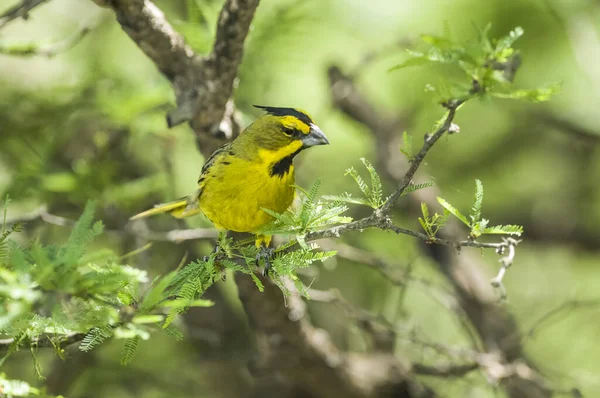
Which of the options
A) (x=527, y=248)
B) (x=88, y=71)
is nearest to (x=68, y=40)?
(x=88, y=71)

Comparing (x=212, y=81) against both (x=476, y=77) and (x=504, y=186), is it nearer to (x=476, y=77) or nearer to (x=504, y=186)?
(x=476, y=77)

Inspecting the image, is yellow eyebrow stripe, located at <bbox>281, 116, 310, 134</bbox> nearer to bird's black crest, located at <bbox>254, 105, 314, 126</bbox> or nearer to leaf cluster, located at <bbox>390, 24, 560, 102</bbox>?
bird's black crest, located at <bbox>254, 105, 314, 126</bbox>

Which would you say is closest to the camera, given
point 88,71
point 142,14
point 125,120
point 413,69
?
point 142,14

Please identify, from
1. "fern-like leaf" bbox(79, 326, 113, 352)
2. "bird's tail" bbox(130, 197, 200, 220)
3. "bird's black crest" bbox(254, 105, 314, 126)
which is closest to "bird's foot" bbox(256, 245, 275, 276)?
"fern-like leaf" bbox(79, 326, 113, 352)

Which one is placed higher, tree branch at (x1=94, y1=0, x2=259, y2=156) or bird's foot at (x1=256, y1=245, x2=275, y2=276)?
tree branch at (x1=94, y1=0, x2=259, y2=156)

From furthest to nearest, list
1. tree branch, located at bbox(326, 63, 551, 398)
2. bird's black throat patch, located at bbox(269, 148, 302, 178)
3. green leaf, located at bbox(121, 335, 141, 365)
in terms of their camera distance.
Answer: tree branch, located at bbox(326, 63, 551, 398) < bird's black throat patch, located at bbox(269, 148, 302, 178) < green leaf, located at bbox(121, 335, 141, 365)

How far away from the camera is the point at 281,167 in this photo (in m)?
3.37

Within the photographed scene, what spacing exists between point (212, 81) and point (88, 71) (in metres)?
2.20

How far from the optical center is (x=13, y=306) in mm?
1699

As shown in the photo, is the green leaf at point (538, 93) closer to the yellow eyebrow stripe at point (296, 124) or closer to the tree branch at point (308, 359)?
the yellow eyebrow stripe at point (296, 124)

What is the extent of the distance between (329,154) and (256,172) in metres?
3.47

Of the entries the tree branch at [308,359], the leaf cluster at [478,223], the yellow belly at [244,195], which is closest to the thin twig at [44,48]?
the yellow belly at [244,195]

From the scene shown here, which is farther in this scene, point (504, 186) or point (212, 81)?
point (504, 186)

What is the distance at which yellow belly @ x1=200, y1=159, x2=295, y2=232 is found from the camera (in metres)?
3.18
